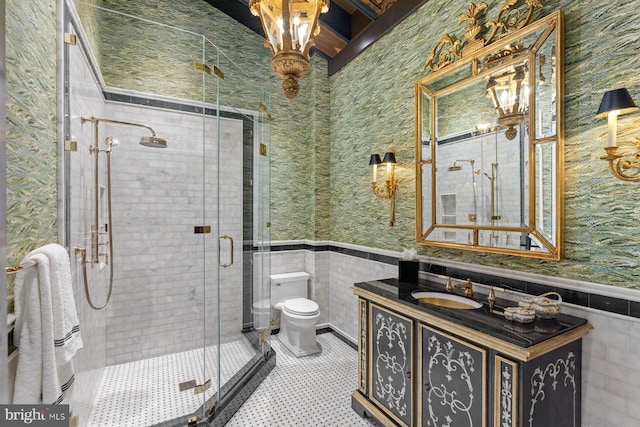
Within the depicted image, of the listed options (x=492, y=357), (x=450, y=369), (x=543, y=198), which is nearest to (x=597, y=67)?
(x=543, y=198)

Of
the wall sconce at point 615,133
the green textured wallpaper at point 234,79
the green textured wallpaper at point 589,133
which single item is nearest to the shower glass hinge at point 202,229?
the green textured wallpaper at point 234,79

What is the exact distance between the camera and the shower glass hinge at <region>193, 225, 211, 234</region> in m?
2.54

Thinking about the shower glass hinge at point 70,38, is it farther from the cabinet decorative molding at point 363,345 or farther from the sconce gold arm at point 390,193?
the cabinet decorative molding at point 363,345

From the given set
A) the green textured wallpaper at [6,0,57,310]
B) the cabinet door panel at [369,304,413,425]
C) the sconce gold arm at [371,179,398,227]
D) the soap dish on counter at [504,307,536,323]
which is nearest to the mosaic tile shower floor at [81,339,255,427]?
the cabinet door panel at [369,304,413,425]

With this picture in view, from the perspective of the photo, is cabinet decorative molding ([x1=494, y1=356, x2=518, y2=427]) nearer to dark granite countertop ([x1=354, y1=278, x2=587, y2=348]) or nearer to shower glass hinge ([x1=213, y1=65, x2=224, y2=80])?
dark granite countertop ([x1=354, y1=278, x2=587, y2=348])

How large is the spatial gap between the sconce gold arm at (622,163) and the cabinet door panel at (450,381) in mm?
948

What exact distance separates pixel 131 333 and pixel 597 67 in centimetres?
368

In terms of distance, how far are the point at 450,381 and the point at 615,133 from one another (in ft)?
4.32

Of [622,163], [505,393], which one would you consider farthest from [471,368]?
[622,163]

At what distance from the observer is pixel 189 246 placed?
280cm

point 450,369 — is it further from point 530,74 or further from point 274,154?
point 274,154

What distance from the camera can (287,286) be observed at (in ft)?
10.7

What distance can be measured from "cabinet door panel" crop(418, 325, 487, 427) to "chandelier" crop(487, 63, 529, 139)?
120cm
